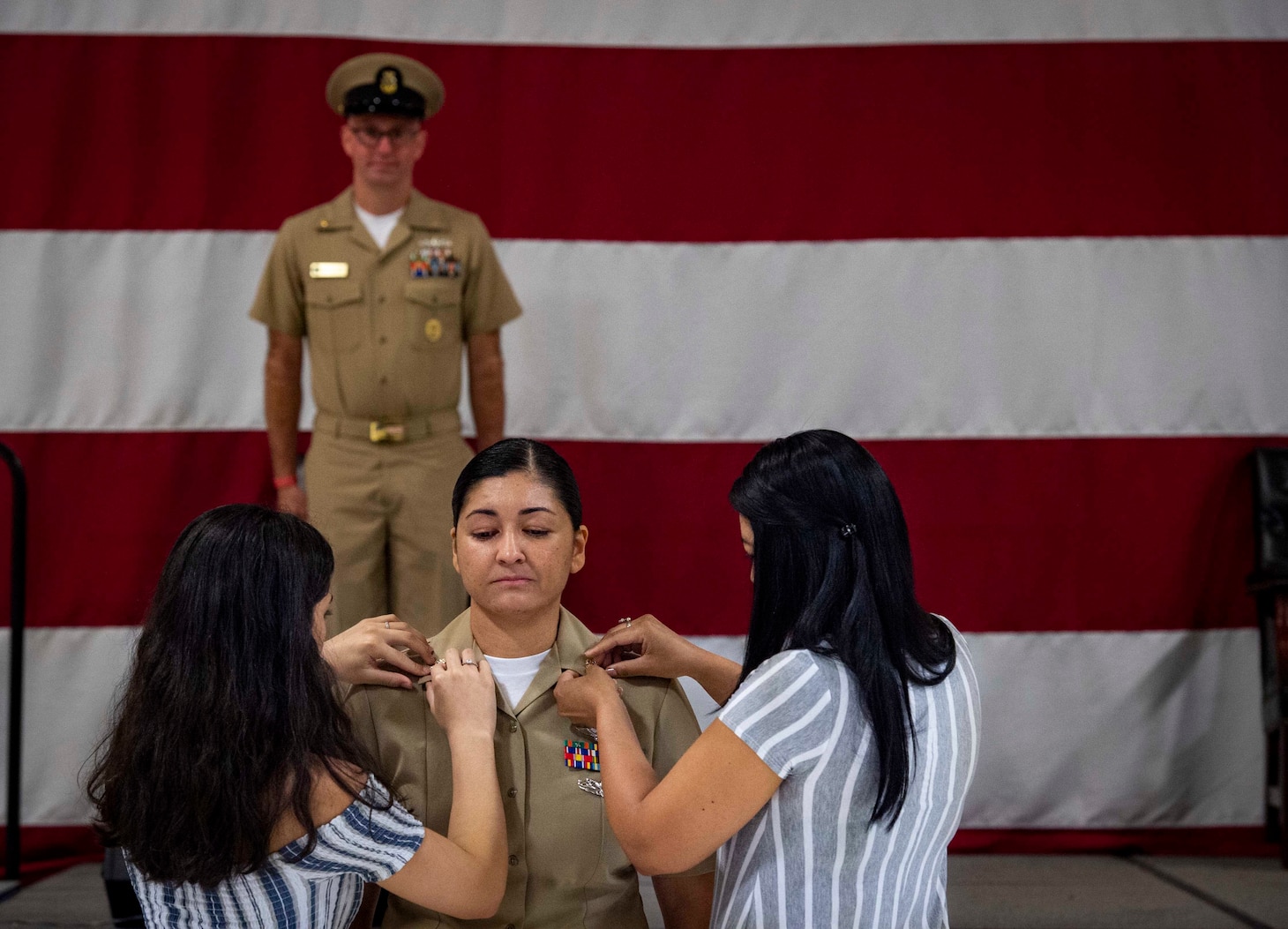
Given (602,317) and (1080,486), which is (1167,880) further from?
(602,317)

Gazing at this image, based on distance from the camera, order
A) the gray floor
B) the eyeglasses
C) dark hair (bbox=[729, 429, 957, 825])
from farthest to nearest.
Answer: the eyeglasses
the gray floor
dark hair (bbox=[729, 429, 957, 825])

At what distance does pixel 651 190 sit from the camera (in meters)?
3.27

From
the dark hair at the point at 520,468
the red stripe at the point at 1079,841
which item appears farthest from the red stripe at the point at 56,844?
the dark hair at the point at 520,468

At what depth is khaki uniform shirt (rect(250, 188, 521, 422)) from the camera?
2.87m

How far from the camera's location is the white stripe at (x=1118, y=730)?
3252mm

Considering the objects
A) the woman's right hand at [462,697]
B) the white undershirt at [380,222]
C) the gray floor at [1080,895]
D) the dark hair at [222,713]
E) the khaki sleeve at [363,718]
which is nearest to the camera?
the dark hair at [222,713]

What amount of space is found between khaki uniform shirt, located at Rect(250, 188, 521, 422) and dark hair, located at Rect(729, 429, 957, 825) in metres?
1.60

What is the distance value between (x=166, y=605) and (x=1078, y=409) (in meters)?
2.58

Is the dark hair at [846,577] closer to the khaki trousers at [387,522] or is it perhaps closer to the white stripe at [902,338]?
the khaki trousers at [387,522]

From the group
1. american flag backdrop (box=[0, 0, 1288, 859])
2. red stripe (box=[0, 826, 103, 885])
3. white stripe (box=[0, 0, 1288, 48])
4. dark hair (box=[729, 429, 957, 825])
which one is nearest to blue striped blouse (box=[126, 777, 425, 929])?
dark hair (box=[729, 429, 957, 825])

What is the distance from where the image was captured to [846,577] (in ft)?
4.58

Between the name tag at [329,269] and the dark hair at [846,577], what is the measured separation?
171 centimetres

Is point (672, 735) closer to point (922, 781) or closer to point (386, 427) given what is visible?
point (922, 781)

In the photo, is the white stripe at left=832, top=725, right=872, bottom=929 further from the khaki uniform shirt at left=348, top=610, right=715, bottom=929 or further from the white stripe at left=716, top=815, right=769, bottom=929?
the khaki uniform shirt at left=348, top=610, right=715, bottom=929
